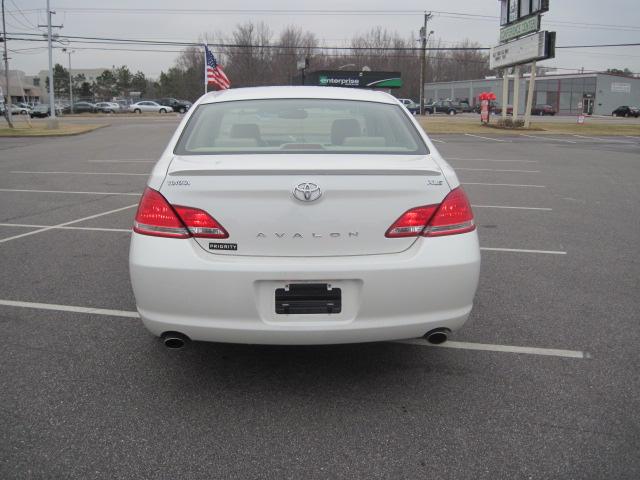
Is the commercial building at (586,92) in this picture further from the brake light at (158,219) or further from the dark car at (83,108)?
the brake light at (158,219)

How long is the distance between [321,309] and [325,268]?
8.4 inches

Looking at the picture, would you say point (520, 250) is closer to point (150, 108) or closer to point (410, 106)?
point (410, 106)

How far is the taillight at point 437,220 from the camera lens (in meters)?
2.94

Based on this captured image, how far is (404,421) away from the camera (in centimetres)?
295

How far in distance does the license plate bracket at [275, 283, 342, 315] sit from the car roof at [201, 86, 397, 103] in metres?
1.69

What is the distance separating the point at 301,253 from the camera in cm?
288

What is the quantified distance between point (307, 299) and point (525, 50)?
31.5 metres

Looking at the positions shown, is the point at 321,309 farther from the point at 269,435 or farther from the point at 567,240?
the point at 567,240

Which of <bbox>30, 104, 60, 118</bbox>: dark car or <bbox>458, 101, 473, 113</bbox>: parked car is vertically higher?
<bbox>458, 101, 473, 113</bbox>: parked car

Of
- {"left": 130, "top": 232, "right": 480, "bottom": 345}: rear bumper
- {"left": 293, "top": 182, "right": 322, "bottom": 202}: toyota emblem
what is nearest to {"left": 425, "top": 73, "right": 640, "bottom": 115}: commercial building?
{"left": 130, "top": 232, "right": 480, "bottom": 345}: rear bumper

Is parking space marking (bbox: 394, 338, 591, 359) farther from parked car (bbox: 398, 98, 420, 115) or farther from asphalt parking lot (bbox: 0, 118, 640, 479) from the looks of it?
parked car (bbox: 398, 98, 420, 115)

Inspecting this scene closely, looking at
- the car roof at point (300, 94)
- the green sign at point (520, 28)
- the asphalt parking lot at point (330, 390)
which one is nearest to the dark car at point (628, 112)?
the green sign at point (520, 28)

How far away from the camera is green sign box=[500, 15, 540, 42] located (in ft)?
97.2

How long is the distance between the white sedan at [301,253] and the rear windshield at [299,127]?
0.55 meters
